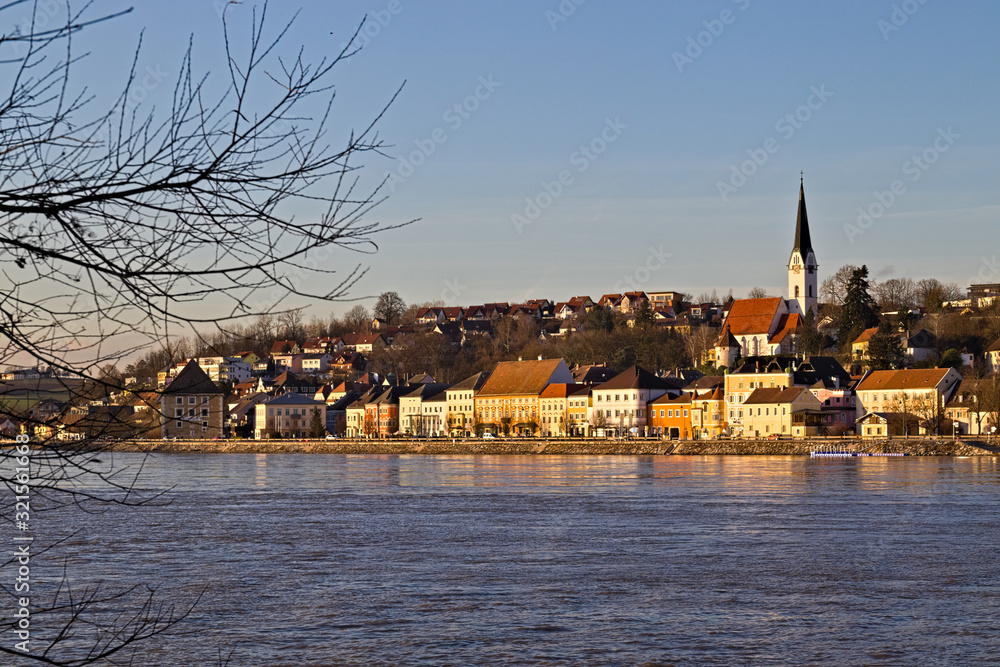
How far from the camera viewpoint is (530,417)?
9950 centimetres

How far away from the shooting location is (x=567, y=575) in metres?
17.4

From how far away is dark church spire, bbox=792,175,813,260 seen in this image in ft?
370

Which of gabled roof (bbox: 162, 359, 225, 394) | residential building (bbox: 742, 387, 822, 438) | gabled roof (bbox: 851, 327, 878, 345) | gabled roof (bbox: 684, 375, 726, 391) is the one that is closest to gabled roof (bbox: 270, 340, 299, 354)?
gabled roof (bbox: 684, 375, 726, 391)

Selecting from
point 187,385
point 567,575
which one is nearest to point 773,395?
point 567,575

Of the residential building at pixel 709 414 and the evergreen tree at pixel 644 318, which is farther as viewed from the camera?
the evergreen tree at pixel 644 318

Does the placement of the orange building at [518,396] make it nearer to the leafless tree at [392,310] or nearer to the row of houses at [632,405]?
the row of houses at [632,405]

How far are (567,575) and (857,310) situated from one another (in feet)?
275

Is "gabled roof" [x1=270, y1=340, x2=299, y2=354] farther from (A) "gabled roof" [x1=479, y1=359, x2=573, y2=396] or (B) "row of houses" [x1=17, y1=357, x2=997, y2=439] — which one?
(A) "gabled roof" [x1=479, y1=359, x2=573, y2=396]

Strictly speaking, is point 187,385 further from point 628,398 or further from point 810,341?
point 810,341

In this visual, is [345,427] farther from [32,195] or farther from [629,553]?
[32,195]

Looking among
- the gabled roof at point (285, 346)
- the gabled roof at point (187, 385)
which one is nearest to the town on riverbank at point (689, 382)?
the gabled roof at point (285, 346)

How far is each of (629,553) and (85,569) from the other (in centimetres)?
833

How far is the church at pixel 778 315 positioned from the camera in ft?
349

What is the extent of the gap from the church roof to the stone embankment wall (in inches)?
1486
